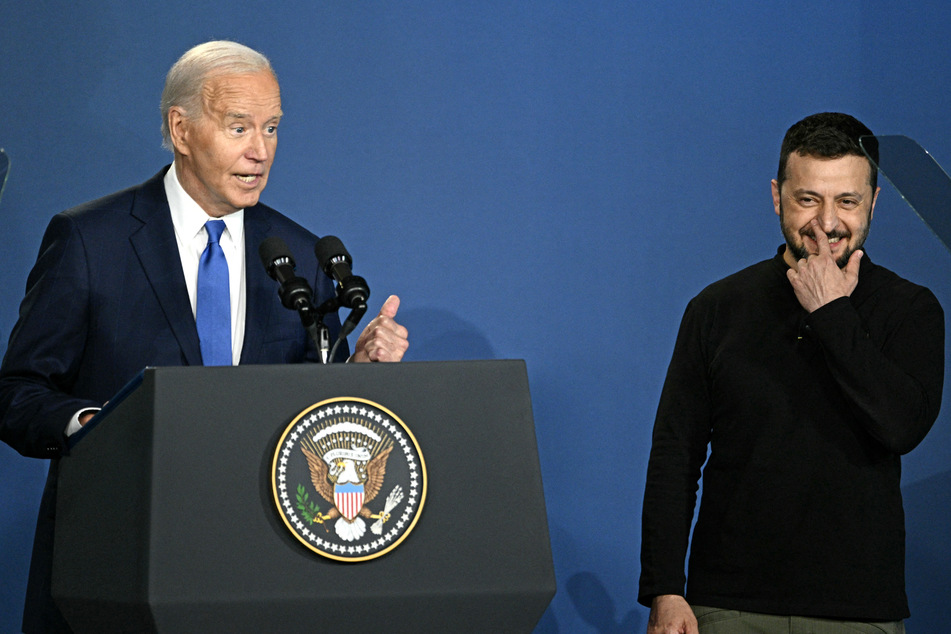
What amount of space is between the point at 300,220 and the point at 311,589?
185 cm

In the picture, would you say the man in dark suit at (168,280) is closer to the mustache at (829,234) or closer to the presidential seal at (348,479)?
the presidential seal at (348,479)

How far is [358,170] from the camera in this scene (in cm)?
300

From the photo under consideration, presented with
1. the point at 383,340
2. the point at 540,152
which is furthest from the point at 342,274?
the point at 540,152

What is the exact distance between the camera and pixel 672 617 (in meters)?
2.00

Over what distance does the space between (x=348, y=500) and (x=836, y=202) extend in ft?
4.09

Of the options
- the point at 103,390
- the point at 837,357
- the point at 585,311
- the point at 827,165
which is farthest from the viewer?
the point at 585,311

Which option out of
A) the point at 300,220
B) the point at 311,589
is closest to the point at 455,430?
the point at 311,589

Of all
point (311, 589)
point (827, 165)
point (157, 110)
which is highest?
point (157, 110)

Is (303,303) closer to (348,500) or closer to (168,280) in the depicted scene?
(348,500)

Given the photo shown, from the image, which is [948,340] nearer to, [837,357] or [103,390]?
[837,357]

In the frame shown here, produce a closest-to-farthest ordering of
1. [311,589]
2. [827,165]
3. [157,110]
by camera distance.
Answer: [311,589] → [827,165] → [157,110]

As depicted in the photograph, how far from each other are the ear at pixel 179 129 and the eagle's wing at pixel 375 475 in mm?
941

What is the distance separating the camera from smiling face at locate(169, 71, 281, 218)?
1924mm

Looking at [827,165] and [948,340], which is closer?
[948,340]
